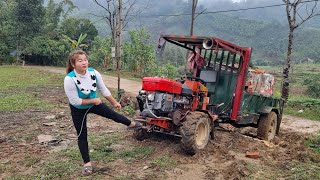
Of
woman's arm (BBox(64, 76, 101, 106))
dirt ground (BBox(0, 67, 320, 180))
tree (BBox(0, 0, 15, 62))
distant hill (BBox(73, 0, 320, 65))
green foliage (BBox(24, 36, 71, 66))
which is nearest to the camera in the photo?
woman's arm (BBox(64, 76, 101, 106))

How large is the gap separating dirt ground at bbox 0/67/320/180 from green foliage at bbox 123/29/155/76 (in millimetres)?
16416

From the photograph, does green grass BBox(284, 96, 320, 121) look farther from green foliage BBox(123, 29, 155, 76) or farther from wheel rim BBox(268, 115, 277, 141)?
green foliage BBox(123, 29, 155, 76)

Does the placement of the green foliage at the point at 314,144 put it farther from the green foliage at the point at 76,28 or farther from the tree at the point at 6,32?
the green foliage at the point at 76,28

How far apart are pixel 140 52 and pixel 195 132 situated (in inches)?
799

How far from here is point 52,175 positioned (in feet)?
16.5

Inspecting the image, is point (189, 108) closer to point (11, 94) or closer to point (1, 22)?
point (11, 94)

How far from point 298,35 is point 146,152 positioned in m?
81.6

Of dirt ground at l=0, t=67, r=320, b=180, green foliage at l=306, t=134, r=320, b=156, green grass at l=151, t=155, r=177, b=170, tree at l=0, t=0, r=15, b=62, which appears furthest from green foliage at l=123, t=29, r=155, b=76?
green grass at l=151, t=155, r=177, b=170

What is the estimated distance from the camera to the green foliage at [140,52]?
2589 centimetres

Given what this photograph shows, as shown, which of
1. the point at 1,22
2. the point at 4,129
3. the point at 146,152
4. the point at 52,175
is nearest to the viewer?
the point at 52,175

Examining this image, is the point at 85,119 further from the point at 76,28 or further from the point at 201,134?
the point at 76,28

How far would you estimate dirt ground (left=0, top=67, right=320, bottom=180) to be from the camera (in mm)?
5508

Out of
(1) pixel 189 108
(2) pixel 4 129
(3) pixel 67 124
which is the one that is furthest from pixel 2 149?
(1) pixel 189 108

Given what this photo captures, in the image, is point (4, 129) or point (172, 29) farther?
point (172, 29)
